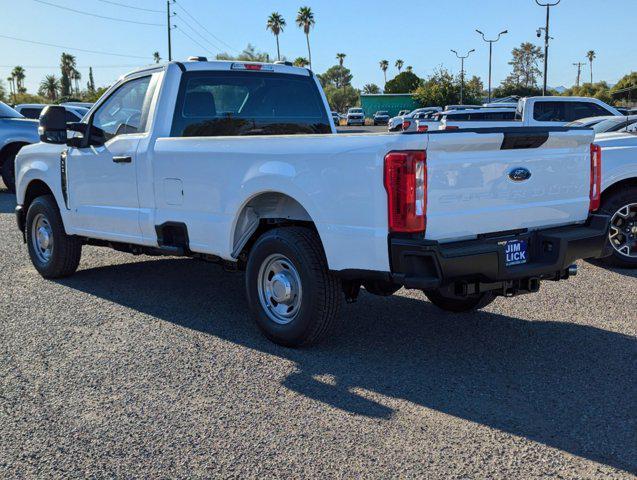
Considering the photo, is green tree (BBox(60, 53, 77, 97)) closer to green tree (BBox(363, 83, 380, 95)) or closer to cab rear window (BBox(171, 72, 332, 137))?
green tree (BBox(363, 83, 380, 95))

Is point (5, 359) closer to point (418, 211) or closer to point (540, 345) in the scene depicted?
point (418, 211)

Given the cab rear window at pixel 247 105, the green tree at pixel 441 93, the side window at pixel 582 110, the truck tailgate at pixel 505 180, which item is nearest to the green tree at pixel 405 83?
the green tree at pixel 441 93

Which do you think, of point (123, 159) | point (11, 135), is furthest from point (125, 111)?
point (11, 135)

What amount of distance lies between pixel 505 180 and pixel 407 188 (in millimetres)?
804

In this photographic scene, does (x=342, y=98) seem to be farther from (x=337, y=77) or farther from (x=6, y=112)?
(x=6, y=112)

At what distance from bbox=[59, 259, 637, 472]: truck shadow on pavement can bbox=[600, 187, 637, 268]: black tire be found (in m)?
2.31

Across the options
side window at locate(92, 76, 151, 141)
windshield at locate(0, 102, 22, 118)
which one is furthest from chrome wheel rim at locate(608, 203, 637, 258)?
windshield at locate(0, 102, 22, 118)

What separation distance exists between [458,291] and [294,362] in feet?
3.95

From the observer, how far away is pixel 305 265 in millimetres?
4891

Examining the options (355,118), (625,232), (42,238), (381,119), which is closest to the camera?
(42,238)

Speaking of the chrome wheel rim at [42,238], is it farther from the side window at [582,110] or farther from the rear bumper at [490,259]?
the side window at [582,110]

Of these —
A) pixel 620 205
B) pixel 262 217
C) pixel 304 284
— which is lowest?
pixel 304 284

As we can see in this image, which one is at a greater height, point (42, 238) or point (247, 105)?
point (247, 105)

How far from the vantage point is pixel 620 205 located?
7660 mm
